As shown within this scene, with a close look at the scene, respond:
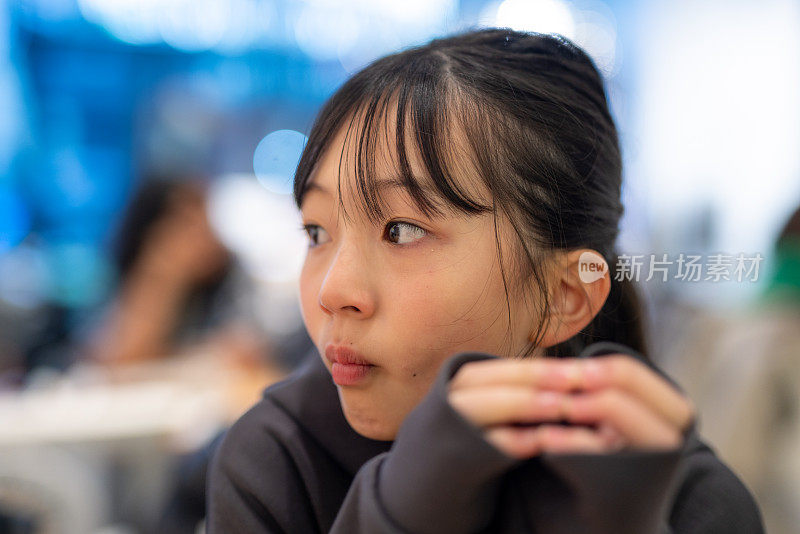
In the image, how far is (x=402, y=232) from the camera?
0.38 meters

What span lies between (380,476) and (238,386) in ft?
3.11

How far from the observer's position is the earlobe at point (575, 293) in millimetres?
391

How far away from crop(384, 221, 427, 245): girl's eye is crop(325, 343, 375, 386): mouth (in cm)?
7

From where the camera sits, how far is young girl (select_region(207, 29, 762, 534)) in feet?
1.20

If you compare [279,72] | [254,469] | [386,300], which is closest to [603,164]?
[386,300]

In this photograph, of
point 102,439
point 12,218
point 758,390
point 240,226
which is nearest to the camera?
point 758,390

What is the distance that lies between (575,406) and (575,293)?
0.15 m

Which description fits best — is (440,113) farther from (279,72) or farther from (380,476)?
(279,72)

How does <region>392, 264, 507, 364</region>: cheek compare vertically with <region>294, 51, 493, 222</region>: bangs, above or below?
below

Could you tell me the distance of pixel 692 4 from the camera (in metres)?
0.54

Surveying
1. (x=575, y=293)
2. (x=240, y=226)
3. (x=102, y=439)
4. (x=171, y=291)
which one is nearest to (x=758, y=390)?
(x=575, y=293)

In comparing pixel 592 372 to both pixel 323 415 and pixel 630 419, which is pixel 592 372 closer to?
pixel 630 419

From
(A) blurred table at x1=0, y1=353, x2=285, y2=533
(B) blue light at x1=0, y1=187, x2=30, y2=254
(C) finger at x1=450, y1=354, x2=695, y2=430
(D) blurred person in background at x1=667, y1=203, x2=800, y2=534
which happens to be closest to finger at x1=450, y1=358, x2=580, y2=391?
(C) finger at x1=450, y1=354, x2=695, y2=430

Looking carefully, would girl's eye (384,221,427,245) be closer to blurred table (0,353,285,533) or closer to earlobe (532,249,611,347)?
earlobe (532,249,611,347)
